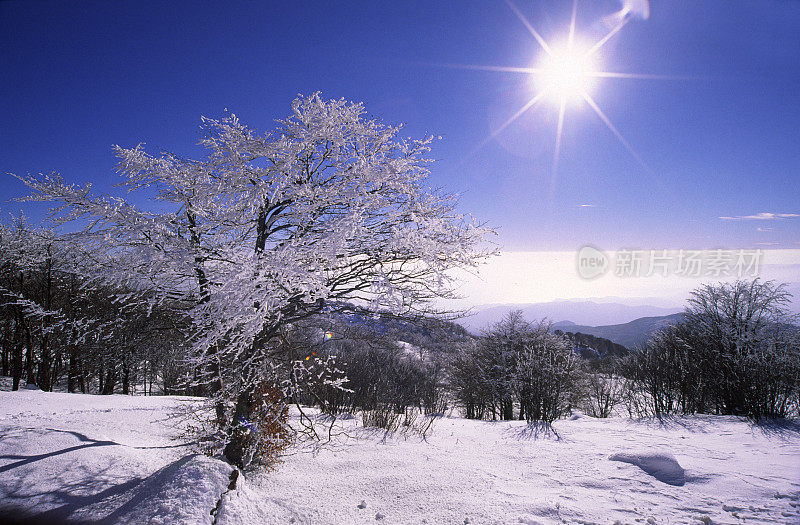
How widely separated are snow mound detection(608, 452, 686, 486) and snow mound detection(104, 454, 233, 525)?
597 centimetres

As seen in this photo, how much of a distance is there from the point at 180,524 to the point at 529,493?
12.9 ft

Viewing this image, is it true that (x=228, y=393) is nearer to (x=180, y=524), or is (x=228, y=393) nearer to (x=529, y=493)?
(x=180, y=524)

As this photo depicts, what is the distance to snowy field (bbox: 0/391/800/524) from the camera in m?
3.51

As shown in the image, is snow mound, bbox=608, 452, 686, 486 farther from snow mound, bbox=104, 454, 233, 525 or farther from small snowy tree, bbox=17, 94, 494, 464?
snow mound, bbox=104, 454, 233, 525

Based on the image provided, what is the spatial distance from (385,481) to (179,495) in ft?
7.91

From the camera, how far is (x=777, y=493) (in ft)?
13.5

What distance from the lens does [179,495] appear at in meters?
3.34

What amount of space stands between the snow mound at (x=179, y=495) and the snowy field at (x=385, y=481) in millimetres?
14

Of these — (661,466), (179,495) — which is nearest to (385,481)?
(179,495)

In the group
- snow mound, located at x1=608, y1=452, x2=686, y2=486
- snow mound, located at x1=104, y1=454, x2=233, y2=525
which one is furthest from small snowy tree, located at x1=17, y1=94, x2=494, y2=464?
snow mound, located at x1=608, y1=452, x2=686, y2=486

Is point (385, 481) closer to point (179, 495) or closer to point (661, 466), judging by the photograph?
point (179, 495)

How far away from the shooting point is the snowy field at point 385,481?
138 inches

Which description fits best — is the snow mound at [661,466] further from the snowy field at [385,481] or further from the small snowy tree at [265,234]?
the small snowy tree at [265,234]

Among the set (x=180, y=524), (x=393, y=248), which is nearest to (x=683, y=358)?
(x=393, y=248)
